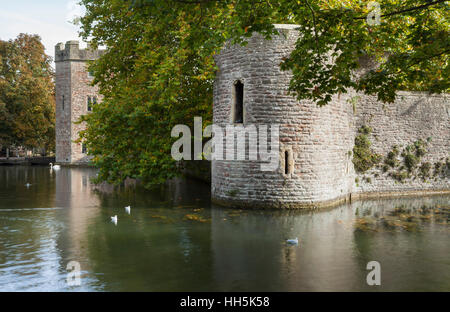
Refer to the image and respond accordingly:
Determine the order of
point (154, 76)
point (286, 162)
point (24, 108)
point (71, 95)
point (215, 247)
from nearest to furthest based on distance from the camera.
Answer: point (215, 247) < point (286, 162) < point (154, 76) < point (71, 95) < point (24, 108)

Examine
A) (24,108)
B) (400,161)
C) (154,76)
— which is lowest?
(400,161)

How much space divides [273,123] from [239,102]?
1473mm

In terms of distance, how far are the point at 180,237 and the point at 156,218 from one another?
2.68 metres

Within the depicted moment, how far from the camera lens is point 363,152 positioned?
1805 cm

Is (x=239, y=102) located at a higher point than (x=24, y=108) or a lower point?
lower

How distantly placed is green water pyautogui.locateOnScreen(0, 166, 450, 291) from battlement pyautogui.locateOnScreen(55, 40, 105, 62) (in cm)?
2558

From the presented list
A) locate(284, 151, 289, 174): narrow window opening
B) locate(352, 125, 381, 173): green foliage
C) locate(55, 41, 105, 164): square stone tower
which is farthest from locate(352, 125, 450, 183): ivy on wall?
locate(55, 41, 105, 164): square stone tower

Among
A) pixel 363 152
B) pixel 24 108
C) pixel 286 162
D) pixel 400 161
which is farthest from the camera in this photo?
pixel 24 108

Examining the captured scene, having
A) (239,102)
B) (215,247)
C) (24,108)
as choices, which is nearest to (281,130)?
(239,102)

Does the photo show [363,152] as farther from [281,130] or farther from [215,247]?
[215,247]

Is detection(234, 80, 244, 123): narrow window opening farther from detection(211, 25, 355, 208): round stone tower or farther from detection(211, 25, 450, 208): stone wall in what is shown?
detection(211, 25, 450, 208): stone wall

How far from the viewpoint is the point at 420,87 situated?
19234mm

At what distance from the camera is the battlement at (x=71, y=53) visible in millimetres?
39438
